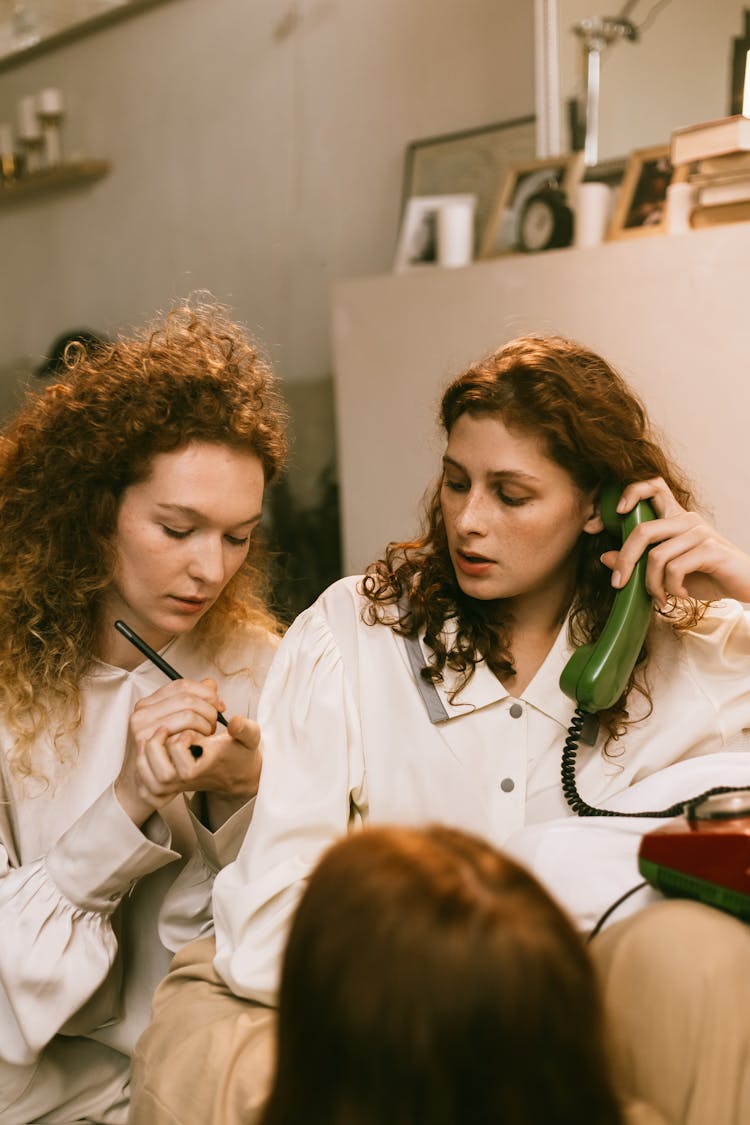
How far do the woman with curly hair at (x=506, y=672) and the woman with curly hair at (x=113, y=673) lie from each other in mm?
130

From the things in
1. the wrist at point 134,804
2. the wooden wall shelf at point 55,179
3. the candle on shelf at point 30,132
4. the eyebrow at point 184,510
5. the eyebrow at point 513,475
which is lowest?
the wrist at point 134,804

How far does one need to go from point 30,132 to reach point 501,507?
3209 millimetres

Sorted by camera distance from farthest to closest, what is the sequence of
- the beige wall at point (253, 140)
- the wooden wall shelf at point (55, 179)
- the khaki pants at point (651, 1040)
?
the wooden wall shelf at point (55, 179), the beige wall at point (253, 140), the khaki pants at point (651, 1040)

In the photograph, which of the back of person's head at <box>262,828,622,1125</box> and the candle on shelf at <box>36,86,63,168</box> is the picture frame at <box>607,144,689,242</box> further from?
the candle on shelf at <box>36,86,63,168</box>

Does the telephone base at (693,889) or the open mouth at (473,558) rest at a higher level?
the open mouth at (473,558)

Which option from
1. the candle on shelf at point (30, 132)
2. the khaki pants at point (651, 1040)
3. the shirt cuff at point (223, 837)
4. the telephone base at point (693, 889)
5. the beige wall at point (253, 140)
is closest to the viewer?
the khaki pants at point (651, 1040)

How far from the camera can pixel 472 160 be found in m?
2.87

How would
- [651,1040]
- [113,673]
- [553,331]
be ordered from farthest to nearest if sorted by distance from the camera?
[553,331] < [113,673] < [651,1040]

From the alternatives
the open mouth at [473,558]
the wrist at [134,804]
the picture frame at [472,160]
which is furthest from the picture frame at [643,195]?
the wrist at [134,804]

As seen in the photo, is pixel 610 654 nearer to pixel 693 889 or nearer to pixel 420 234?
pixel 693 889

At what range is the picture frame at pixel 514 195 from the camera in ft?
8.23

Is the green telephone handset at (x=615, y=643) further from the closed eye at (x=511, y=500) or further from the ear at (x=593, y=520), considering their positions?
the closed eye at (x=511, y=500)

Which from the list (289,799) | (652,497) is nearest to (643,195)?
(652,497)

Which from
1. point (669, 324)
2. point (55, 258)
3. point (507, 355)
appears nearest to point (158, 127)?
point (55, 258)
